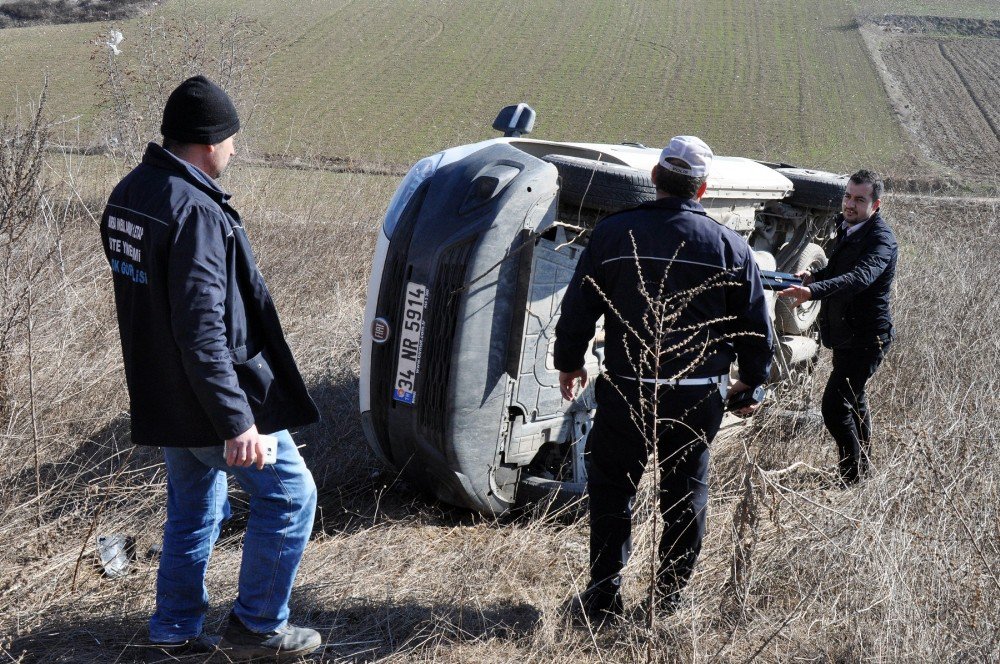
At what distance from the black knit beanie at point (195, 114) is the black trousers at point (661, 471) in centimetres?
153

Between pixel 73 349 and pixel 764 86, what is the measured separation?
27253mm

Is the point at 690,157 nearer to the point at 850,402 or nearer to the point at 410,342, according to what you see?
the point at 410,342

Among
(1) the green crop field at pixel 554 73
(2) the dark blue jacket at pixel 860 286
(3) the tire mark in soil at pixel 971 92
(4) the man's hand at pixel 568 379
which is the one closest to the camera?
(4) the man's hand at pixel 568 379

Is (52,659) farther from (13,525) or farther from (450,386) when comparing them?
(450,386)

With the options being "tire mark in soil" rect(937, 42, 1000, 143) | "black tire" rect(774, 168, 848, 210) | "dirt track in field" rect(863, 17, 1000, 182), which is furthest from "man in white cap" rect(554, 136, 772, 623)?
"tire mark in soil" rect(937, 42, 1000, 143)

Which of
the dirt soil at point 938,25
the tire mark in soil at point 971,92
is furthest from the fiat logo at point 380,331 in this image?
the dirt soil at point 938,25

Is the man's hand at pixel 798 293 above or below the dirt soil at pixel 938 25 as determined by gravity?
below

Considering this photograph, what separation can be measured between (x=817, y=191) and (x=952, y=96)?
89.2 feet

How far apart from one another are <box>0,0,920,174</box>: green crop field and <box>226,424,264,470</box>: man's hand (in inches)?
497

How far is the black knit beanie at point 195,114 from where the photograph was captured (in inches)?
98.5

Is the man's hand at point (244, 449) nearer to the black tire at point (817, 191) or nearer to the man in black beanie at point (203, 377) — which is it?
the man in black beanie at point (203, 377)

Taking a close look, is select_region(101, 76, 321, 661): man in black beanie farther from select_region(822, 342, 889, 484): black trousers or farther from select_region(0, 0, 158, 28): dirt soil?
select_region(0, 0, 158, 28): dirt soil

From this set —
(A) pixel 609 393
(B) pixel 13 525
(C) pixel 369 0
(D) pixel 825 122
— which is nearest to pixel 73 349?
(B) pixel 13 525

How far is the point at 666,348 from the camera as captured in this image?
10.1ft
